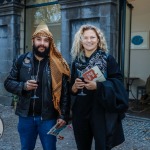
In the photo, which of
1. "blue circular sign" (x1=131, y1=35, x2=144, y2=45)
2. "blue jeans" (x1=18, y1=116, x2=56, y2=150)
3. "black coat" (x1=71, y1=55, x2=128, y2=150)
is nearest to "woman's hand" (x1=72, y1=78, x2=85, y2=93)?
"black coat" (x1=71, y1=55, x2=128, y2=150)

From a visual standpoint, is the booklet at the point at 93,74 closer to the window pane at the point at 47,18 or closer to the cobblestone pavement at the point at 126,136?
the cobblestone pavement at the point at 126,136

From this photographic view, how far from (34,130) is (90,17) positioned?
446 cm

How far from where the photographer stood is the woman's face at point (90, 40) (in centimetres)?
321

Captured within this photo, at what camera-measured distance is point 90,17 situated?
7449 millimetres

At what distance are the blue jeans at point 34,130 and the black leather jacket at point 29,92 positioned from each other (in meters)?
0.08

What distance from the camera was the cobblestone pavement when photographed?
5409 millimetres

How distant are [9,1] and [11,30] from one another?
2.71 feet

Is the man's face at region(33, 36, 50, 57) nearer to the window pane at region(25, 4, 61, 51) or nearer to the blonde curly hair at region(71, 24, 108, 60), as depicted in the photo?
the blonde curly hair at region(71, 24, 108, 60)

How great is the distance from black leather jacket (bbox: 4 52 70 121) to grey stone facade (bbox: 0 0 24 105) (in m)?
5.80

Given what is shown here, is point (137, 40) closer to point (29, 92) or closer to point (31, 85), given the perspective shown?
point (29, 92)

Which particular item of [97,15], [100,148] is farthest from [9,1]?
[100,148]

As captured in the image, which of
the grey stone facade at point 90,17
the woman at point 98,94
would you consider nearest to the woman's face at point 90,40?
the woman at point 98,94

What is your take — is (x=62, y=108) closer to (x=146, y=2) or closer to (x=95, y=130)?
(x=95, y=130)

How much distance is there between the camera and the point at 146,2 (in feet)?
33.8
